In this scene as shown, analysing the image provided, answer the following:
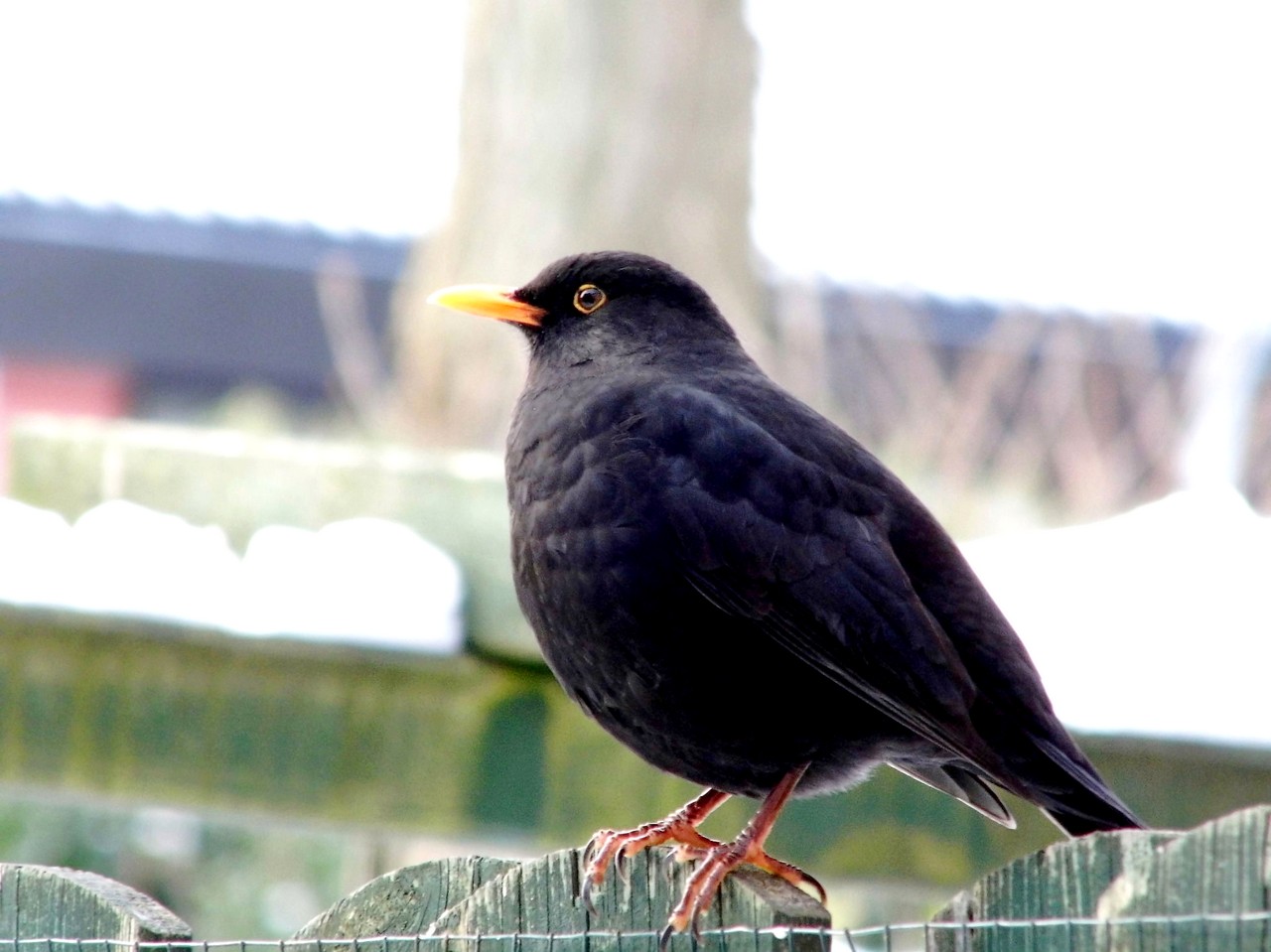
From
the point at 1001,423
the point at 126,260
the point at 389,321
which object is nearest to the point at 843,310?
the point at 1001,423

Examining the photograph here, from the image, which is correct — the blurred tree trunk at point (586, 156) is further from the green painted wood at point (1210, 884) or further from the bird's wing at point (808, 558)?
the green painted wood at point (1210, 884)

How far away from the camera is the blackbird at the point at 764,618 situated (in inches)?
106

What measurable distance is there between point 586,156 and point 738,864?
5.49 metres

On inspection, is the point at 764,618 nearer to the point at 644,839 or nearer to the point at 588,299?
the point at 644,839

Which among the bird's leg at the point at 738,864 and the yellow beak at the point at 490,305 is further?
the yellow beak at the point at 490,305

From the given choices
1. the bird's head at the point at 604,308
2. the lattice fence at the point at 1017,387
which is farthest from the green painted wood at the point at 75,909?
the lattice fence at the point at 1017,387

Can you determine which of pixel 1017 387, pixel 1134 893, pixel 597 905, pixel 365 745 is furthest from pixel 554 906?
pixel 1017 387

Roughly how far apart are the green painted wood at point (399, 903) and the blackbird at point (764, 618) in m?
0.36

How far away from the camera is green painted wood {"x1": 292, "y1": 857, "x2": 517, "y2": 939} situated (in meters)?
2.19

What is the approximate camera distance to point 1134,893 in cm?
167

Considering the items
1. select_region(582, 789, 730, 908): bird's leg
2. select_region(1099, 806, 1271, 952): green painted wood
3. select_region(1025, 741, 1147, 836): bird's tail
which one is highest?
select_region(1025, 741, 1147, 836): bird's tail

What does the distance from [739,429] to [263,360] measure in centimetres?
893

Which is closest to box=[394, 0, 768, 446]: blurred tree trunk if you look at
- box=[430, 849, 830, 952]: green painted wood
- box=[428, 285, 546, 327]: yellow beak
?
box=[428, 285, 546, 327]: yellow beak

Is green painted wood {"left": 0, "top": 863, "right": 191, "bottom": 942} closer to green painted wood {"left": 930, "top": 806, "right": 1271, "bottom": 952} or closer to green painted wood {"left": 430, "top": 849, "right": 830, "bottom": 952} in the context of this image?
green painted wood {"left": 430, "top": 849, "right": 830, "bottom": 952}
